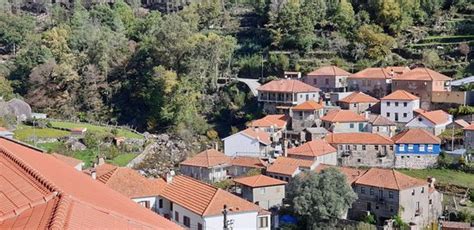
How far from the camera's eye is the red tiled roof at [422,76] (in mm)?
34625

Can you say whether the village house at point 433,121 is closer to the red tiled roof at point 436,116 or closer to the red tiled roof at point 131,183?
the red tiled roof at point 436,116

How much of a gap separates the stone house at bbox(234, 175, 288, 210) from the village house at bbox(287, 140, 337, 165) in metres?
3.16

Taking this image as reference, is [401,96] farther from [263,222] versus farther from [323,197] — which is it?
[263,222]

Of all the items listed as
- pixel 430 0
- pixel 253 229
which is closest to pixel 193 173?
pixel 253 229

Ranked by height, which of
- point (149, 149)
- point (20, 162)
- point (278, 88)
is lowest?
point (149, 149)

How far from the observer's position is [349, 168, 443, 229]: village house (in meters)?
23.1

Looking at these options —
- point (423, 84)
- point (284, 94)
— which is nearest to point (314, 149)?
point (284, 94)

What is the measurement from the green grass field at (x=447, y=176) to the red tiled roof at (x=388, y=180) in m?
2.51

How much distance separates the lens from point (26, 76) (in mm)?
43281

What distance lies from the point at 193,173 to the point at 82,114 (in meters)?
15.0

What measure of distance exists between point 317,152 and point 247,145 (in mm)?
4615

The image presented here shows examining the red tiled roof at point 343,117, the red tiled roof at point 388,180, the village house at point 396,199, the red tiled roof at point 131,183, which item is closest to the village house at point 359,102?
the red tiled roof at point 343,117

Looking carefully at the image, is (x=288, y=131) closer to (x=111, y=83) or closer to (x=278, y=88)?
(x=278, y=88)

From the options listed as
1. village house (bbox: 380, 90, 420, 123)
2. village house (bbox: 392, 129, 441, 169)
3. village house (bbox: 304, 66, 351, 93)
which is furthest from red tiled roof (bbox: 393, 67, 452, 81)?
village house (bbox: 392, 129, 441, 169)
